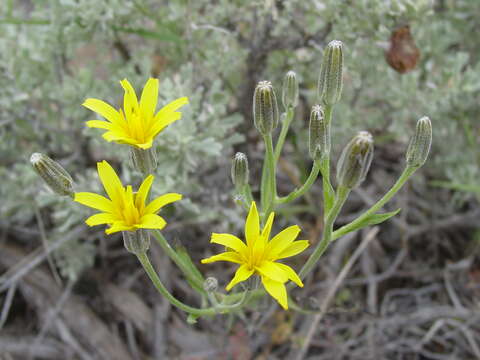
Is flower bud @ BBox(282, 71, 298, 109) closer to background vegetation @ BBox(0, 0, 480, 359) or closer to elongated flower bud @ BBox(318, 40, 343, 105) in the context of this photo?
elongated flower bud @ BBox(318, 40, 343, 105)

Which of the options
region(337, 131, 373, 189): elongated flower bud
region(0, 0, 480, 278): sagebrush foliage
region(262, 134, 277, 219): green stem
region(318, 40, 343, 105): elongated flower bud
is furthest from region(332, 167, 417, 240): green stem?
region(0, 0, 480, 278): sagebrush foliage

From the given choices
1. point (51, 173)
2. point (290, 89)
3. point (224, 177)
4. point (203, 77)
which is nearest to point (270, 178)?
point (290, 89)

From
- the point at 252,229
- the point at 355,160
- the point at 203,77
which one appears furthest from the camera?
the point at 203,77

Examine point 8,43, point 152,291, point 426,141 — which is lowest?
point 152,291

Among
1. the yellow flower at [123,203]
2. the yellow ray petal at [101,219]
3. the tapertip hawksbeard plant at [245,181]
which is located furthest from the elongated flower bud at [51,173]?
the yellow ray petal at [101,219]

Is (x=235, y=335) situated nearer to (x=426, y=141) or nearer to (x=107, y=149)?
(x=107, y=149)

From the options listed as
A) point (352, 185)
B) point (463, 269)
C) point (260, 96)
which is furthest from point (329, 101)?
point (463, 269)

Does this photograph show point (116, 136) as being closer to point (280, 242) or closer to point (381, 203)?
point (280, 242)
